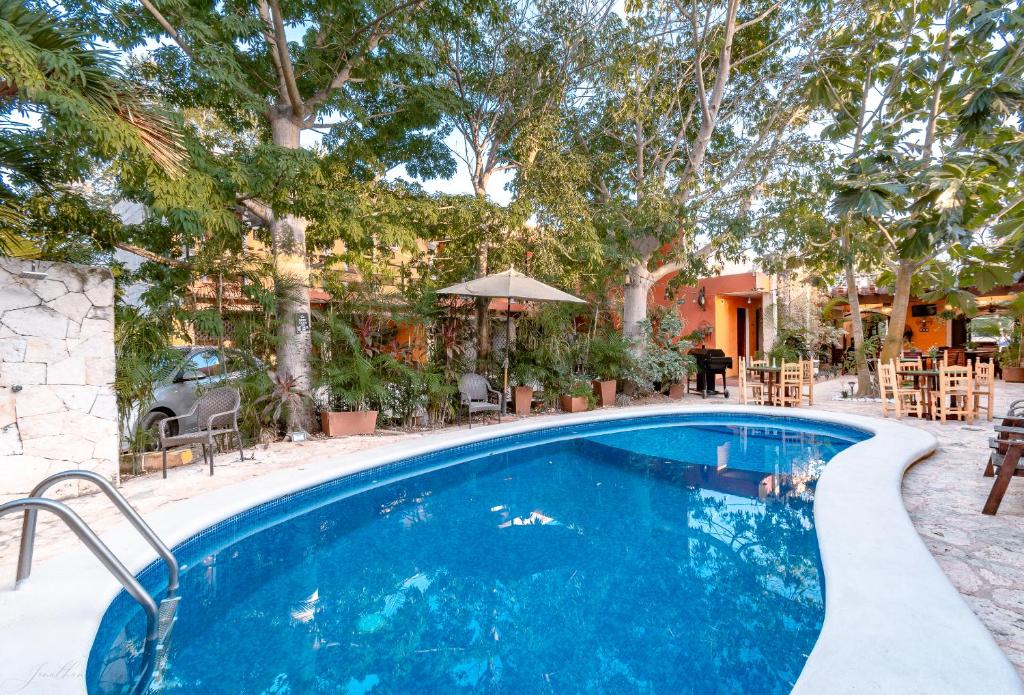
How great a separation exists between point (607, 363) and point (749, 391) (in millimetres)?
3857

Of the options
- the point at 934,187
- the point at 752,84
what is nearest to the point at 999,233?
the point at 934,187

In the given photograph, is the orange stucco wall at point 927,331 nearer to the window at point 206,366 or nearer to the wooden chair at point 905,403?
the wooden chair at point 905,403

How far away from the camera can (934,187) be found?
451 cm

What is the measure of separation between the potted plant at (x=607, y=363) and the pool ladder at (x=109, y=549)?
9147mm

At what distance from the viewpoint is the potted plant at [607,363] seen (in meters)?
11.4

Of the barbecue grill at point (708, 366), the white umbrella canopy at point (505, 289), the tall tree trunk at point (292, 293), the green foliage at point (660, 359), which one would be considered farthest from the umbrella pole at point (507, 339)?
the barbecue grill at point (708, 366)

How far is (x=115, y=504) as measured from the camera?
2854 mm

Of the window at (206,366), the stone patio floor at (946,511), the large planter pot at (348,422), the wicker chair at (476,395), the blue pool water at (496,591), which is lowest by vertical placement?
the blue pool water at (496,591)

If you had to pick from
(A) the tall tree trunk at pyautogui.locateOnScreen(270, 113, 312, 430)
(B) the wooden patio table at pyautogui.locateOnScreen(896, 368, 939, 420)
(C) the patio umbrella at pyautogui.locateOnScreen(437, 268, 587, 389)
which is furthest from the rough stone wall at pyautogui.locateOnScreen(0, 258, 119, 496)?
(B) the wooden patio table at pyautogui.locateOnScreen(896, 368, 939, 420)

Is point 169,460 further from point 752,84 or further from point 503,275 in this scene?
point 752,84

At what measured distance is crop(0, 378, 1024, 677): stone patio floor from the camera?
2811mm

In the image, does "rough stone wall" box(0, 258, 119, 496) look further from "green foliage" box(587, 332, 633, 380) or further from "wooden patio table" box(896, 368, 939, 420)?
"wooden patio table" box(896, 368, 939, 420)

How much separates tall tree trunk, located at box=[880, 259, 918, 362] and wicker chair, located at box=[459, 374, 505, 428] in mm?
A: 8143

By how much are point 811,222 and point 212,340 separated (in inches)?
449
